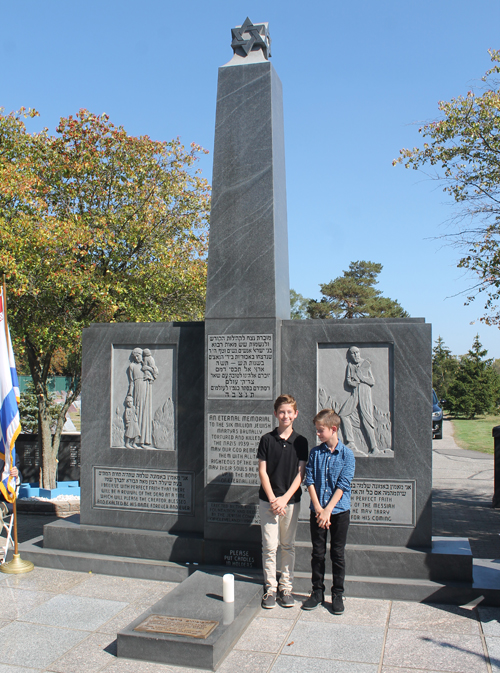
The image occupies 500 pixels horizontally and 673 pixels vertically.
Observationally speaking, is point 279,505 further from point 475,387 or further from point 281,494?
point 475,387

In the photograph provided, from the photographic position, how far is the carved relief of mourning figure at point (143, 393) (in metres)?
7.43

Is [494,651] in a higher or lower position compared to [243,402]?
lower

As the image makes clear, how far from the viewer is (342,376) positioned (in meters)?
6.77

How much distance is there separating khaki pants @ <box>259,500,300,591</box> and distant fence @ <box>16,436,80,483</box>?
8.85 metres

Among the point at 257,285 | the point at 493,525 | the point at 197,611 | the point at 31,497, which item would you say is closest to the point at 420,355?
the point at 257,285

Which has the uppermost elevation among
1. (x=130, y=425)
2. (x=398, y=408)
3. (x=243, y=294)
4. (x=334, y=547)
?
(x=243, y=294)

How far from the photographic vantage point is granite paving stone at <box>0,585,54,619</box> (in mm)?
5762

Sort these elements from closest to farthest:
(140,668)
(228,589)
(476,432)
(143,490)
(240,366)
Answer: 1. (140,668)
2. (228,589)
3. (240,366)
4. (143,490)
5. (476,432)

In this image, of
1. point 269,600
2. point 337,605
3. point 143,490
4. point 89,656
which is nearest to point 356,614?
point 337,605

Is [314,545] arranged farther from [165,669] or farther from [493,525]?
[493,525]

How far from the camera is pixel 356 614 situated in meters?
5.65

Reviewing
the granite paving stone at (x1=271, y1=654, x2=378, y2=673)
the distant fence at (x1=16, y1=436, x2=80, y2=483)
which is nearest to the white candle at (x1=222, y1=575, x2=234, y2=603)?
the granite paving stone at (x1=271, y1=654, x2=378, y2=673)

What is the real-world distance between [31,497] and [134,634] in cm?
806

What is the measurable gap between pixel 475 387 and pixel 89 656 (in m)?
31.6
